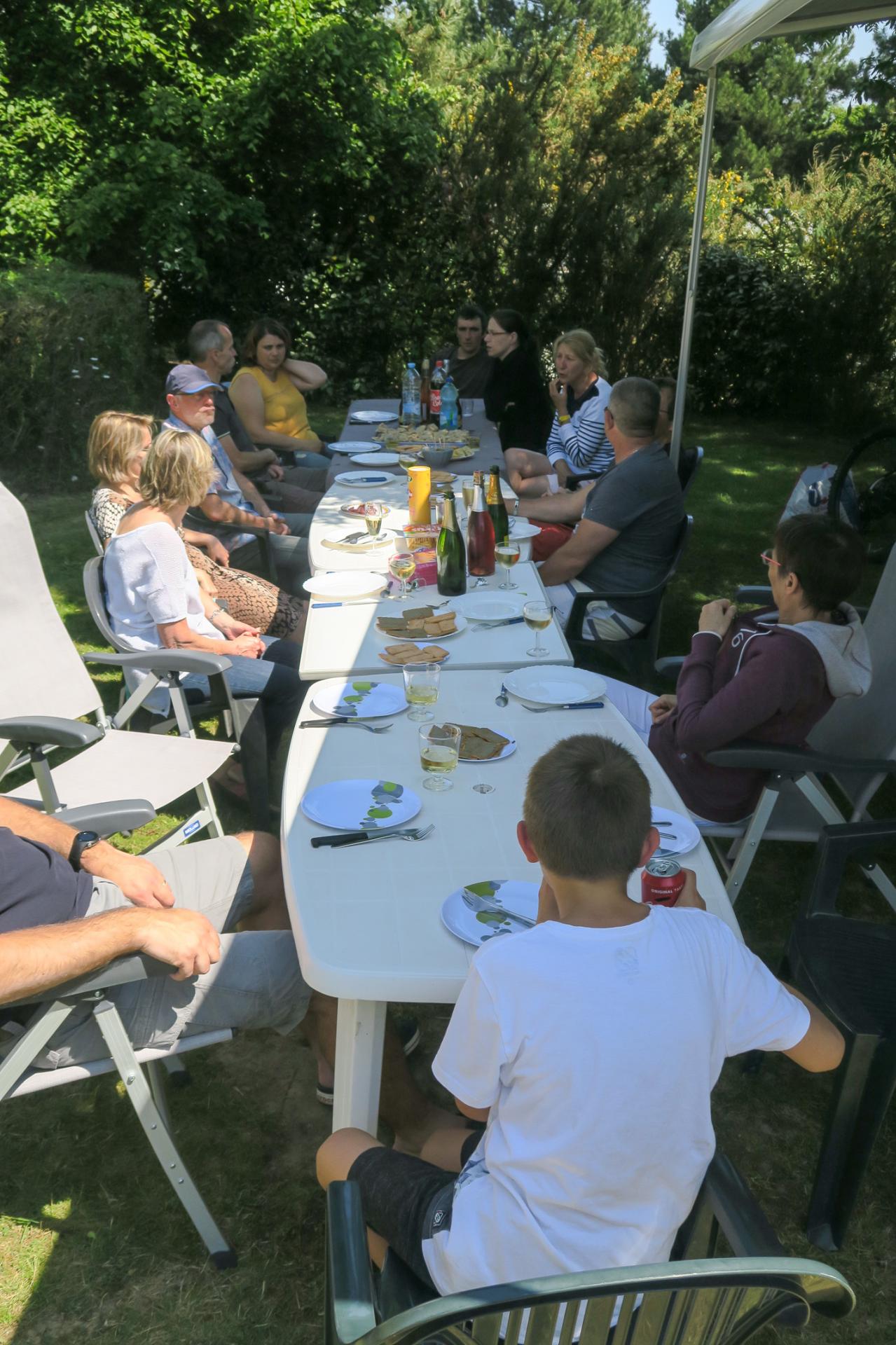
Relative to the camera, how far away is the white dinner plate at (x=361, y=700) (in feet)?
8.30

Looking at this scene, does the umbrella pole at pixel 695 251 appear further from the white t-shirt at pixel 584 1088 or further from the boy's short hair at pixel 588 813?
the white t-shirt at pixel 584 1088

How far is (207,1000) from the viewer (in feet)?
6.83

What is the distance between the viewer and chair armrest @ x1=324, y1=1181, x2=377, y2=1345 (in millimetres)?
1228

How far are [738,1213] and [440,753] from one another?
1.06 metres

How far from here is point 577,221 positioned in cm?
1080

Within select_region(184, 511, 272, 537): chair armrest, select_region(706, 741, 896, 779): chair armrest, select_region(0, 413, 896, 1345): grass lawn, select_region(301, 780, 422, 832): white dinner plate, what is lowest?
select_region(0, 413, 896, 1345): grass lawn

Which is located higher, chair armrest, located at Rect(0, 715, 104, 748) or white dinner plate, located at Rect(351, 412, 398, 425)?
white dinner plate, located at Rect(351, 412, 398, 425)

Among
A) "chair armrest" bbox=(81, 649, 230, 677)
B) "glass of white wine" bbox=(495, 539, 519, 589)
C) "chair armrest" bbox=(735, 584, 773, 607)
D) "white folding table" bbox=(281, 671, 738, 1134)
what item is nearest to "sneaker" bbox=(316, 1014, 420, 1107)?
"white folding table" bbox=(281, 671, 738, 1134)

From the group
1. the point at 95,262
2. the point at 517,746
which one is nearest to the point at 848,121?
the point at 95,262

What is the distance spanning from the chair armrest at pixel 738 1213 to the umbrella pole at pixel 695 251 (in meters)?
4.32

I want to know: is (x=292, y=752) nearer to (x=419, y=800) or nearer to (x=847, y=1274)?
(x=419, y=800)

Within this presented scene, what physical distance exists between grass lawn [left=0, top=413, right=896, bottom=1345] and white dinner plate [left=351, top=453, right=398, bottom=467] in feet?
10.8

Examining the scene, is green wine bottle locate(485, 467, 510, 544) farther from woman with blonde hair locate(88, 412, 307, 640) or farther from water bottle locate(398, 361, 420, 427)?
water bottle locate(398, 361, 420, 427)

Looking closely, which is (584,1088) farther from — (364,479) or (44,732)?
(364,479)
